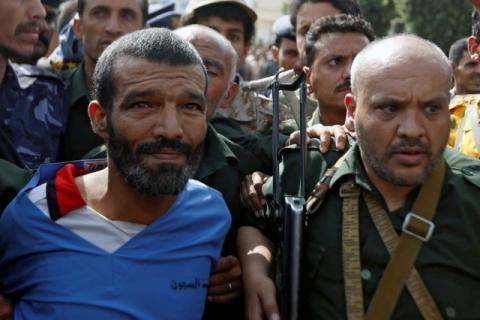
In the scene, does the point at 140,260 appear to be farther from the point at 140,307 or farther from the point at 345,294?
the point at 345,294

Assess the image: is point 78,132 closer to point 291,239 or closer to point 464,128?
point 291,239

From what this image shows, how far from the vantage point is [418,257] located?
2770mm

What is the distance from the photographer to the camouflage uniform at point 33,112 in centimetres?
399

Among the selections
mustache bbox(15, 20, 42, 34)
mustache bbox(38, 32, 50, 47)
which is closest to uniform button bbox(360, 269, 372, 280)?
mustache bbox(15, 20, 42, 34)

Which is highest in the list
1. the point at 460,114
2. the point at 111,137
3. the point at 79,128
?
the point at 111,137

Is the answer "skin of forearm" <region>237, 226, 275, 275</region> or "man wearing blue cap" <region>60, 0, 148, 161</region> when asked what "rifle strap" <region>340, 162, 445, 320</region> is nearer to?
"skin of forearm" <region>237, 226, 275, 275</region>

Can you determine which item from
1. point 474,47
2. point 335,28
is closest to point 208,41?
point 335,28

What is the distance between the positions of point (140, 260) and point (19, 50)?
6.42 ft

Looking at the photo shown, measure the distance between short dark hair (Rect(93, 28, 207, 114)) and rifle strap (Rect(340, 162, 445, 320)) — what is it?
35.0 inches

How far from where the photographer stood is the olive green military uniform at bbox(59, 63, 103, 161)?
166 inches

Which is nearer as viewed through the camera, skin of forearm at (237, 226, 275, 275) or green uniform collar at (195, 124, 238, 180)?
skin of forearm at (237, 226, 275, 275)

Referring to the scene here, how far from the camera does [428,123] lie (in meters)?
2.83

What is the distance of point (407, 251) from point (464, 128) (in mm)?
1188

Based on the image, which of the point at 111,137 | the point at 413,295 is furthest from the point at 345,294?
the point at 111,137
